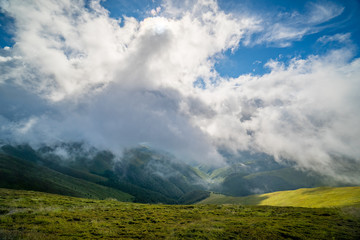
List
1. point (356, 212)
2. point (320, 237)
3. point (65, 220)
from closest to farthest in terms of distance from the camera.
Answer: point (320, 237) < point (65, 220) < point (356, 212)

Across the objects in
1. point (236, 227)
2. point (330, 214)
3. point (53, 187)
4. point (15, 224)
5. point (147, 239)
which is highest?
point (330, 214)

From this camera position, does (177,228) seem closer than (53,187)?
Yes

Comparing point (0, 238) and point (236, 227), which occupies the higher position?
point (236, 227)

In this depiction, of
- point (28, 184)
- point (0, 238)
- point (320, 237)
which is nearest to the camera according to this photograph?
point (0, 238)

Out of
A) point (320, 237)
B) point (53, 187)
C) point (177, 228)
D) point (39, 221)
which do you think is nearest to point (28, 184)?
point (53, 187)

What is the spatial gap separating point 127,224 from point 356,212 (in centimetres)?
4905

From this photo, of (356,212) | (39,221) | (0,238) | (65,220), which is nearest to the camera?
(0,238)

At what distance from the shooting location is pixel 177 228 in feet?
87.0

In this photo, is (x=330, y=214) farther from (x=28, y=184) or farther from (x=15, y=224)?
(x=28, y=184)

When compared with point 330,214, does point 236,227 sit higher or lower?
lower

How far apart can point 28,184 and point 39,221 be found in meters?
204

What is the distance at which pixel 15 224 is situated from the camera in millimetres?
24391

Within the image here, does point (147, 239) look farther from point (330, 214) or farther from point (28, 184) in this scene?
point (28, 184)

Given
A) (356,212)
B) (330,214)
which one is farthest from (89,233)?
(356,212)
